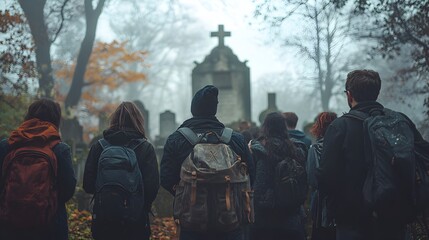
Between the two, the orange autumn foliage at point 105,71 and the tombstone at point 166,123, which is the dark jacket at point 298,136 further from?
the orange autumn foliage at point 105,71

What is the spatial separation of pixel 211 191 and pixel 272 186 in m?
1.44

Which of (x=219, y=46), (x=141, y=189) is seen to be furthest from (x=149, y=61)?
(x=141, y=189)

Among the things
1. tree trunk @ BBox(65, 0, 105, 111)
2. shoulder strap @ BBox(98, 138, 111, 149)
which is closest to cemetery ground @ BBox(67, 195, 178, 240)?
shoulder strap @ BBox(98, 138, 111, 149)

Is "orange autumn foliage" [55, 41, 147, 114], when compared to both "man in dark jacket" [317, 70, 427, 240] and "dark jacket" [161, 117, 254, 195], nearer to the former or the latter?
"dark jacket" [161, 117, 254, 195]

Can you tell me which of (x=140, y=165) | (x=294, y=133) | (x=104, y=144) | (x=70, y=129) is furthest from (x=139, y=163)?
(x=70, y=129)

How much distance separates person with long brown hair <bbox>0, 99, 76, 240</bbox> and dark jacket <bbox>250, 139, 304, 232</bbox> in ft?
6.33

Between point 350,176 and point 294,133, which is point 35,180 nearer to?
A: point 350,176

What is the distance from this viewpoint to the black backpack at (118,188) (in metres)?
3.72

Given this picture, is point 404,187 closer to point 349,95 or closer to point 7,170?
point 349,95

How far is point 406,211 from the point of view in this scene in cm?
322

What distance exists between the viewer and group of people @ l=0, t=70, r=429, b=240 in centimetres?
342

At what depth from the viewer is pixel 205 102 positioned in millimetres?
4117

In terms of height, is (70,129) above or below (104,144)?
above

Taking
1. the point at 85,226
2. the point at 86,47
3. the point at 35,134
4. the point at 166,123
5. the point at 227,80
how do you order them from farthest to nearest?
the point at 166,123
the point at 86,47
the point at 227,80
the point at 85,226
the point at 35,134
